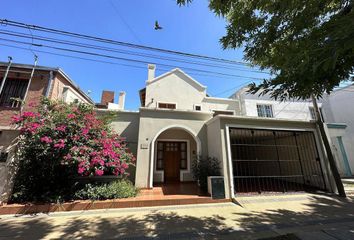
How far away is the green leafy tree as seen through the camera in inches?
87.6

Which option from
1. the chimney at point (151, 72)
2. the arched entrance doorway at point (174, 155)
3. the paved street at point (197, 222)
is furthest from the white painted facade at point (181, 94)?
the paved street at point (197, 222)

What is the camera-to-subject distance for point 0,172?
526cm

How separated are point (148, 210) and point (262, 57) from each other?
595 cm

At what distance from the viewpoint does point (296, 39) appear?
350cm

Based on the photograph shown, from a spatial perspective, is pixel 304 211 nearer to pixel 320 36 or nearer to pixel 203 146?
pixel 203 146

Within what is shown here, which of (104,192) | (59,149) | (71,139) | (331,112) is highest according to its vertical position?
(331,112)

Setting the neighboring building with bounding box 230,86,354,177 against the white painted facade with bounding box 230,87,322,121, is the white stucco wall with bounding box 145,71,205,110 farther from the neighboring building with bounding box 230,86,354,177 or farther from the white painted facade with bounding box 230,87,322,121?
the neighboring building with bounding box 230,86,354,177

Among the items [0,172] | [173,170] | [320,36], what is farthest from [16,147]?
[320,36]

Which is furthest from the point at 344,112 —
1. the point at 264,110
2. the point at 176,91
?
the point at 176,91

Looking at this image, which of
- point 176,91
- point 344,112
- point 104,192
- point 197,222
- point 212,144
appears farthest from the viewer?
point 344,112

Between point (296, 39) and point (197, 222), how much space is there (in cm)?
534

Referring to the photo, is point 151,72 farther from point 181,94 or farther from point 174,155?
point 174,155

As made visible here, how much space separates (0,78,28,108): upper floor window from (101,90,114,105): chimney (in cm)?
793

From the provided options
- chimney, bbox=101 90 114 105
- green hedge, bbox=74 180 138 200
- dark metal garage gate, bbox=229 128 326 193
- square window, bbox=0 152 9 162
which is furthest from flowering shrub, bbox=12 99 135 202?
chimney, bbox=101 90 114 105
